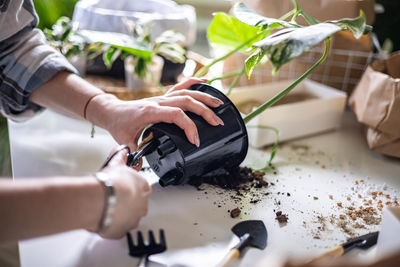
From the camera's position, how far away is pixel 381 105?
718mm

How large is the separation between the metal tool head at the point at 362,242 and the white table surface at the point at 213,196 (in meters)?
0.02

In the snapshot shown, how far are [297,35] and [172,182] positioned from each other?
0.91 feet

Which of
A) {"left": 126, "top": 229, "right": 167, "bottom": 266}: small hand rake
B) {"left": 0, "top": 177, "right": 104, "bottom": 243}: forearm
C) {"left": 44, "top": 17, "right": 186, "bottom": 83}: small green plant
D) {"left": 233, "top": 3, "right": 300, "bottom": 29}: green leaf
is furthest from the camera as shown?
{"left": 44, "top": 17, "right": 186, "bottom": 83}: small green plant

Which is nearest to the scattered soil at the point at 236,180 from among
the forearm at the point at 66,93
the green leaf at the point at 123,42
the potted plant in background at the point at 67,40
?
the forearm at the point at 66,93

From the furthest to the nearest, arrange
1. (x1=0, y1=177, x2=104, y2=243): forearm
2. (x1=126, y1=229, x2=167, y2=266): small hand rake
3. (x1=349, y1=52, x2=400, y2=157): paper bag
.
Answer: (x1=349, y1=52, x2=400, y2=157): paper bag < (x1=126, y1=229, x2=167, y2=266): small hand rake < (x1=0, y1=177, x2=104, y2=243): forearm

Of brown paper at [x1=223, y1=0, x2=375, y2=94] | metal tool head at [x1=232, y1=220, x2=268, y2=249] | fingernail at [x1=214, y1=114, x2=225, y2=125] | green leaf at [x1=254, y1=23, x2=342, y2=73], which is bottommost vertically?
metal tool head at [x1=232, y1=220, x2=268, y2=249]

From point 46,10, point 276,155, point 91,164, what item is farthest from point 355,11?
point 46,10

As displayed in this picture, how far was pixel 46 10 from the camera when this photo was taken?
1.16 meters

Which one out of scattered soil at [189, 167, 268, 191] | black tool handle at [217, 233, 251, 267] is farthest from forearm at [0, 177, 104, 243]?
scattered soil at [189, 167, 268, 191]

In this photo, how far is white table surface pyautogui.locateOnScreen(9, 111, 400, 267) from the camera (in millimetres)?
489

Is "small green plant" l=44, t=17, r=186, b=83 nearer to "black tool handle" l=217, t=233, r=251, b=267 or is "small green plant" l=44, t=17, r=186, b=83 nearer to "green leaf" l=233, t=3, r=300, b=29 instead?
"green leaf" l=233, t=3, r=300, b=29

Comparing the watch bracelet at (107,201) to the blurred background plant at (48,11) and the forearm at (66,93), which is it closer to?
the forearm at (66,93)

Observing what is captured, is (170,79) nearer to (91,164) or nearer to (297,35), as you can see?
(91,164)

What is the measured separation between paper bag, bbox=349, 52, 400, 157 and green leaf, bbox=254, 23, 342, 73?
Result: 29 centimetres
